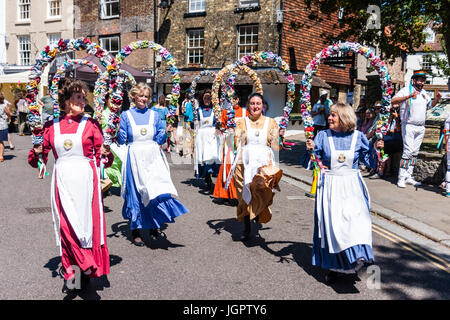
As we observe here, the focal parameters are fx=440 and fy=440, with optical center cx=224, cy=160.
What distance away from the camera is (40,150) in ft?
13.4

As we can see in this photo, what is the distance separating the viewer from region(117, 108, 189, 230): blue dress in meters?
5.48

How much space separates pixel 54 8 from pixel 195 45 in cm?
1006

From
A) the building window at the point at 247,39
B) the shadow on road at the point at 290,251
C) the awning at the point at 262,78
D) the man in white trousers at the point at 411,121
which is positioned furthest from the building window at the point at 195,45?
the shadow on road at the point at 290,251

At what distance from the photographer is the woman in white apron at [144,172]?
215 inches

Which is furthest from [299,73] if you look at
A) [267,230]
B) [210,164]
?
[267,230]

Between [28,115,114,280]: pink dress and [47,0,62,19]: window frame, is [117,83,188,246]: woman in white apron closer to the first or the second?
[28,115,114,280]: pink dress

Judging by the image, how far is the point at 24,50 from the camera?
2716 cm

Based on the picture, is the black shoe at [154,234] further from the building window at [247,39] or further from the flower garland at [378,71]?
the building window at [247,39]

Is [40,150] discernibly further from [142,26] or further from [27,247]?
[142,26]

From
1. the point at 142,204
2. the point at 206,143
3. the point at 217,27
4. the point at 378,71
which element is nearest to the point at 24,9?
the point at 217,27

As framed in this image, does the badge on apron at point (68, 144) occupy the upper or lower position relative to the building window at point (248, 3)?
lower

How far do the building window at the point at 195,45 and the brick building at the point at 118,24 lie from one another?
2.22 m

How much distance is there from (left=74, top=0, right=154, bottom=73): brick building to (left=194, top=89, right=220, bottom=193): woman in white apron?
14504mm
